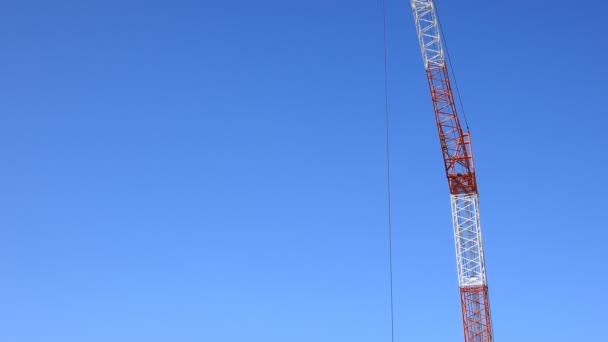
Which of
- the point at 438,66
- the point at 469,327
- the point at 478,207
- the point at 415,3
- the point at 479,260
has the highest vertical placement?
the point at 415,3

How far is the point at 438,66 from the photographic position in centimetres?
8550

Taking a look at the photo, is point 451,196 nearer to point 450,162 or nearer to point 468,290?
point 450,162

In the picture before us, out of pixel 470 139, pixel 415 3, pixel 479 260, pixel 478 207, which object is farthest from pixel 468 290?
pixel 415 3

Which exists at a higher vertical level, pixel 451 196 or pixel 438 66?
pixel 438 66

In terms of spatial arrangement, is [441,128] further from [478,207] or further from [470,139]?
[478,207]

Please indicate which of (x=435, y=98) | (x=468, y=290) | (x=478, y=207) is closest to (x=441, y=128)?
(x=435, y=98)

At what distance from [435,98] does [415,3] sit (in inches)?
418

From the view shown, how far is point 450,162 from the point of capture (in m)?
86.3

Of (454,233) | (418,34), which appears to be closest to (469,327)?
(454,233)

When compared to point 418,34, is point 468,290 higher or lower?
lower

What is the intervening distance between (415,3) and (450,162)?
58.8ft

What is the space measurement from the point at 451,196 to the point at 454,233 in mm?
4167

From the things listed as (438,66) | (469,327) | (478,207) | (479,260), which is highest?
(438,66)

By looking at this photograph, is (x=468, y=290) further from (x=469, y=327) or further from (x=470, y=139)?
(x=470, y=139)
